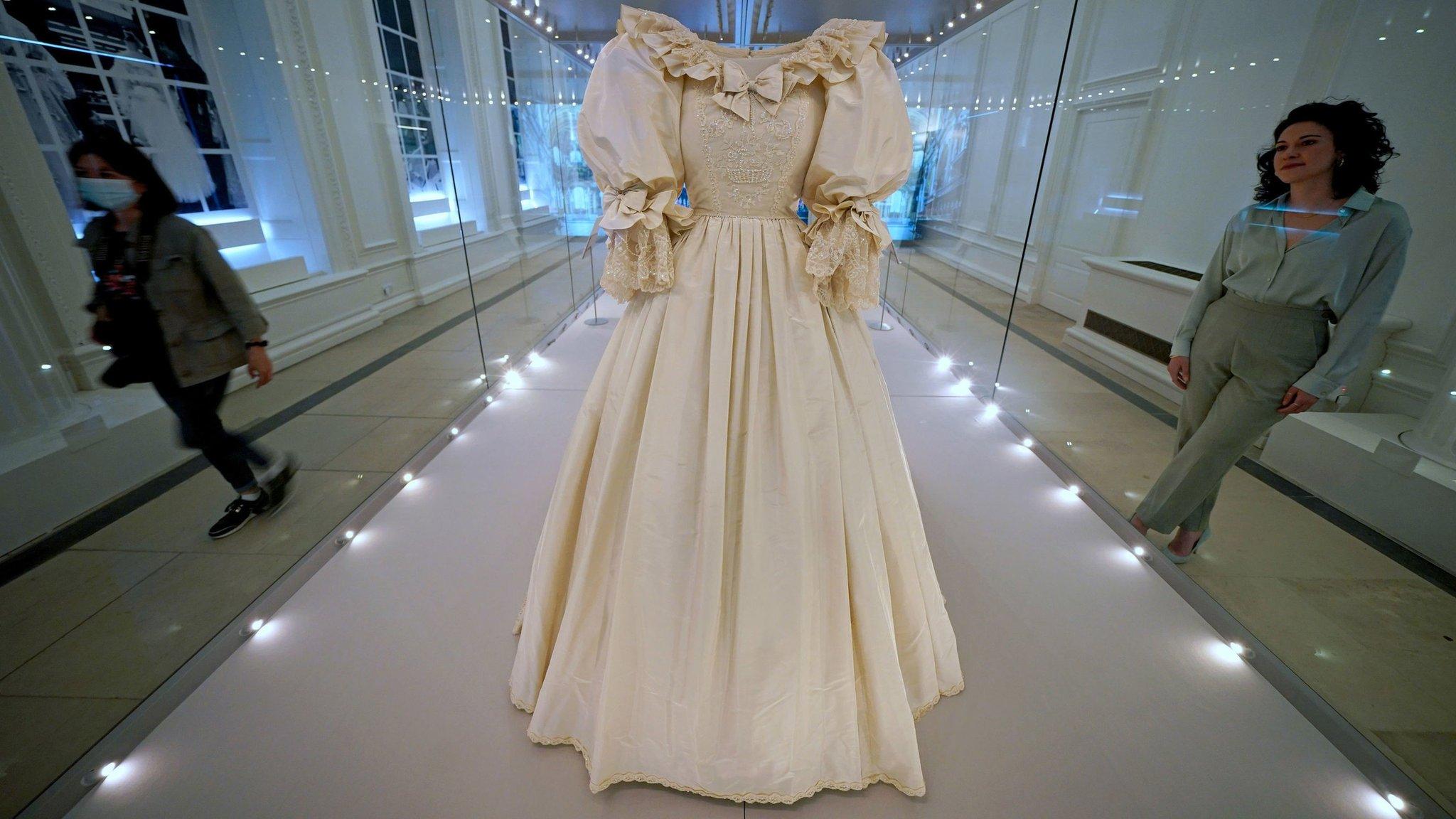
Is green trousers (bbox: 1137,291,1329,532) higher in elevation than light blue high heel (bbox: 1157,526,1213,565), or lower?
higher

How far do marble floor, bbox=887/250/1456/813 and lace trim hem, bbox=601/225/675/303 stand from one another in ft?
7.34

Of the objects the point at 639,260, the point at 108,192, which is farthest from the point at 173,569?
the point at 639,260

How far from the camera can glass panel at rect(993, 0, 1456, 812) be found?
56.3 inches

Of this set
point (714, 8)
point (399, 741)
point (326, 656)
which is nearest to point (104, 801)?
point (326, 656)

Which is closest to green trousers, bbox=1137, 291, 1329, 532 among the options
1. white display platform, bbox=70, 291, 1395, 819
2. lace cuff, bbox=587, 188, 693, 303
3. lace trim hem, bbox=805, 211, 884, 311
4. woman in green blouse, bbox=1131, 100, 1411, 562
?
woman in green blouse, bbox=1131, 100, 1411, 562

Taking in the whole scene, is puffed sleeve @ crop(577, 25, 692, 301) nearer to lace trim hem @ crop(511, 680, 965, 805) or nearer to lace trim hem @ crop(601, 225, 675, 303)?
lace trim hem @ crop(601, 225, 675, 303)

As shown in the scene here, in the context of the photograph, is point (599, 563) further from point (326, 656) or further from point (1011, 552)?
point (1011, 552)

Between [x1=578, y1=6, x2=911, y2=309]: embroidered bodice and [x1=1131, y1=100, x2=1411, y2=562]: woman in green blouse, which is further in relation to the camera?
[x1=1131, y1=100, x2=1411, y2=562]: woman in green blouse

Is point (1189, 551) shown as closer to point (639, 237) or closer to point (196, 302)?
point (639, 237)

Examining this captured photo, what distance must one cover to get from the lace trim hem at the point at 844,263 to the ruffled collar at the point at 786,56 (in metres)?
0.32

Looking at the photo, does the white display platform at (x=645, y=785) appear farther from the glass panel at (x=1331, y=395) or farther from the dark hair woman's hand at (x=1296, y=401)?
the dark hair woman's hand at (x=1296, y=401)

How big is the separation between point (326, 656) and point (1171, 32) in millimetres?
5536

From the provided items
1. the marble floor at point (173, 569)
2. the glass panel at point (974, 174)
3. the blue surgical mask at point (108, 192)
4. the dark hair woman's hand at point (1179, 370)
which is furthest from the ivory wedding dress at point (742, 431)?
the glass panel at point (974, 174)

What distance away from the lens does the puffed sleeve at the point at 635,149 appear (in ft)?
3.57
